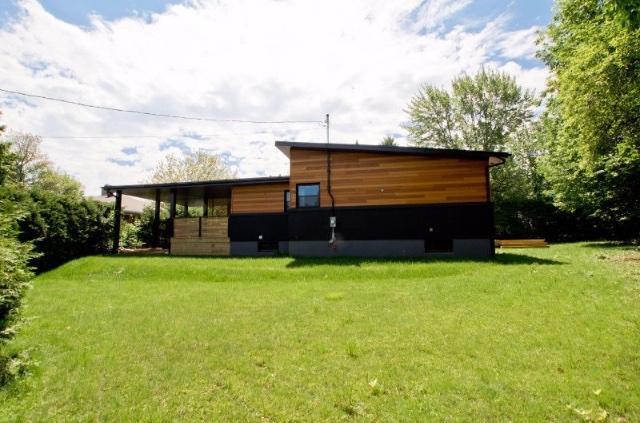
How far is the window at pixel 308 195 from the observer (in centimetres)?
1642

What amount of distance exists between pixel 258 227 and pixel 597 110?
1571 centimetres

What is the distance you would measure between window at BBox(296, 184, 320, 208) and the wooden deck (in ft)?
17.6

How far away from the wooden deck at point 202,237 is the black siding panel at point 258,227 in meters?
0.60

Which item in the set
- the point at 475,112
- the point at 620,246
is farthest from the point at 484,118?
the point at 620,246

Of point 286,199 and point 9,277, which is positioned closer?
point 9,277

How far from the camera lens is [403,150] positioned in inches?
592

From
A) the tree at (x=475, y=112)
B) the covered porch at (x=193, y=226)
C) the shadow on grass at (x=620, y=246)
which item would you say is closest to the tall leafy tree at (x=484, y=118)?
the tree at (x=475, y=112)

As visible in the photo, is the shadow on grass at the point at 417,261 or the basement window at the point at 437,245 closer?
the shadow on grass at the point at 417,261

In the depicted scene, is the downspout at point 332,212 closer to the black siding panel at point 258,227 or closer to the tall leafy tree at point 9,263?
the black siding panel at point 258,227

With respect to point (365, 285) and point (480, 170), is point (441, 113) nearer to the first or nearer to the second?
point (480, 170)

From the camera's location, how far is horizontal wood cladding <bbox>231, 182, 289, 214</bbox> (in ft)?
62.7

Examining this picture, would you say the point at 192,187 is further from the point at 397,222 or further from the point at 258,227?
the point at 397,222

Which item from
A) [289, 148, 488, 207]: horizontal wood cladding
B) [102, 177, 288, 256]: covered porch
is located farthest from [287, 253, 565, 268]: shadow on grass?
[102, 177, 288, 256]: covered porch

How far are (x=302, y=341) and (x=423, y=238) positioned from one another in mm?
10481
